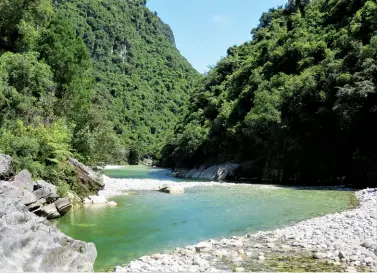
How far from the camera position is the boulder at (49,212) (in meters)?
18.1

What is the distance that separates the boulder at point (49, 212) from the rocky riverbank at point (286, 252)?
834 centimetres

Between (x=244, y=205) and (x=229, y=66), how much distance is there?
66.7 metres

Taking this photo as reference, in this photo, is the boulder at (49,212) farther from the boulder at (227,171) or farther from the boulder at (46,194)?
the boulder at (227,171)

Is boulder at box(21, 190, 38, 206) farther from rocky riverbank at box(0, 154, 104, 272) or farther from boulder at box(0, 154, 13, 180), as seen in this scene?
rocky riverbank at box(0, 154, 104, 272)

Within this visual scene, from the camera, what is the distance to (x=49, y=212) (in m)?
18.5

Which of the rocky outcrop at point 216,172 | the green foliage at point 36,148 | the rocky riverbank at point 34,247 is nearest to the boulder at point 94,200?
the green foliage at point 36,148

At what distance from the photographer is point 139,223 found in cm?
1819

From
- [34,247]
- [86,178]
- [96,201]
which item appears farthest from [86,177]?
[34,247]

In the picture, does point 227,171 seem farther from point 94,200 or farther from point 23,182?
point 23,182

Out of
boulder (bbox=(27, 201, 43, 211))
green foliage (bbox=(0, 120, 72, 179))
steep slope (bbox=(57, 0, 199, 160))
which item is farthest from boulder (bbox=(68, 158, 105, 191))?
steep slope (bbox=(57, 0, 199, 160))

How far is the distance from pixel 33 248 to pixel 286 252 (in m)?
7.76

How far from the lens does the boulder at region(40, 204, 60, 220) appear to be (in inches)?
713

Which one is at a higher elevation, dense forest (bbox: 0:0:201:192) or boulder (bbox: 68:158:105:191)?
dense forest (bbox: 0:0:201:192)

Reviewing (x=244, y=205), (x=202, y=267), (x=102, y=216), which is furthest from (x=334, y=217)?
(x=102, y=216)
